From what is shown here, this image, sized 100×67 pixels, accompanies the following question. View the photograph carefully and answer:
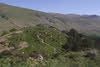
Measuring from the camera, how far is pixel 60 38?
18969 millimetres

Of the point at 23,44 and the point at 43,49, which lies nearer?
the point at 43,49

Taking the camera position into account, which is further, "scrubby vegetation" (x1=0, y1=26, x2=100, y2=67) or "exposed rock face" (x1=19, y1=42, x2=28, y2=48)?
"exposed rock face" (x1=19, y1=42, x2=28, y2=48)

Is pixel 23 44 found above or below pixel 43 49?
above

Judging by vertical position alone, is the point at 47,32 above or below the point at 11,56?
above

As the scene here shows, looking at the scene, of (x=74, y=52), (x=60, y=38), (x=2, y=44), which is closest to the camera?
(x=74, y=52)

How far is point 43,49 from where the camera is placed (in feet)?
54.0

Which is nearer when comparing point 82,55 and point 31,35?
point 82,55

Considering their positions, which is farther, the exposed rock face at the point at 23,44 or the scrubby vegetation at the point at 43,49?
the exposed rock face at the point at 23,44

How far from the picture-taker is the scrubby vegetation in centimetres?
1377

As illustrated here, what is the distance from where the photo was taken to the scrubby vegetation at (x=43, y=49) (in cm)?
1377

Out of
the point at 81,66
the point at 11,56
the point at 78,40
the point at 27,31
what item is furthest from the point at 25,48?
the point at 81,66

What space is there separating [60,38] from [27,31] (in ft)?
13.5

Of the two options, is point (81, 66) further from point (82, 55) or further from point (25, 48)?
point (25, 48)

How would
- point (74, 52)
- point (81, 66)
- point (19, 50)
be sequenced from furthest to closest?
point (19, 50) < point (74, 52) < point (81, 66)
